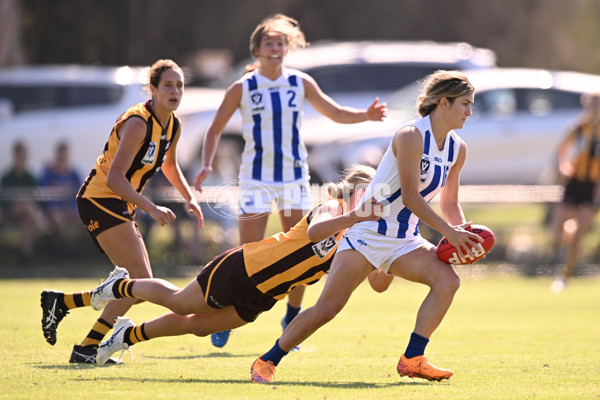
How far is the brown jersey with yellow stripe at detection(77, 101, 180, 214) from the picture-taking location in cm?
641

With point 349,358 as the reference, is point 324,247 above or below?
above

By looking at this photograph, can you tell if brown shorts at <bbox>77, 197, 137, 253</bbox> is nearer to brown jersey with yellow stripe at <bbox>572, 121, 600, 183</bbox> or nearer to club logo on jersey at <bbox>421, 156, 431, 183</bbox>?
club logo on jersey at <bbox>421, 156, 431, 183</bbox>

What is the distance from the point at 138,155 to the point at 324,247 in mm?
1483

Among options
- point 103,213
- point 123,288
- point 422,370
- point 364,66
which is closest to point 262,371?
point 422,370

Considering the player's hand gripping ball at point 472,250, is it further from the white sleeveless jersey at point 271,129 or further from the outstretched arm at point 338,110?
the white sleeveless jersey at point 271,129

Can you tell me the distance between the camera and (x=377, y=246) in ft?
18.4

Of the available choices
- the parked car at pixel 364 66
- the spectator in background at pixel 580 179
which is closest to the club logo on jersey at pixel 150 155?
the spectator in background at pixel 580 179

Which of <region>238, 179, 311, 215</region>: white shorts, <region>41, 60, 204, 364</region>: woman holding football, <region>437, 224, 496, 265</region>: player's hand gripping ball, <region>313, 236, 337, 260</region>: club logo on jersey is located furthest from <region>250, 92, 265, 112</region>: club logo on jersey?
<region>437, 224, 496, 265</region>: player's hand gripping ball

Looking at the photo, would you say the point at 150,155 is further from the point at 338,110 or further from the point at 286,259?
the point at 338,110

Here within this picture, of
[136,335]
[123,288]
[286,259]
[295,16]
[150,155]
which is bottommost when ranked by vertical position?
[136,335]

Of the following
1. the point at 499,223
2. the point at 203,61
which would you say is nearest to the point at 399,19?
the point at 203,61

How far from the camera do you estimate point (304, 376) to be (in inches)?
231

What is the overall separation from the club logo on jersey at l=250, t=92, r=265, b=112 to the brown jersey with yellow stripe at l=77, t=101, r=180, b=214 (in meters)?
1.09

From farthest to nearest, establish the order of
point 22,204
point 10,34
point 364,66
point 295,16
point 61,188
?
1. point 295,16
2. point 10,34
3. point 364,66
4. point 61,188
5. point 22,204
